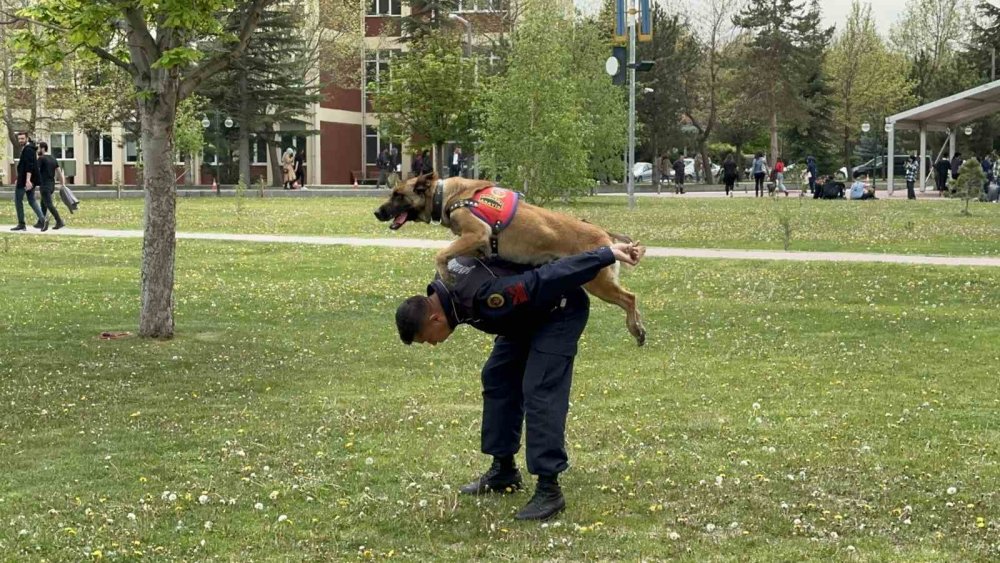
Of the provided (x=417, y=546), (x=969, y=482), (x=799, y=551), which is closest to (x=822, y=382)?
(x=969, y=482)

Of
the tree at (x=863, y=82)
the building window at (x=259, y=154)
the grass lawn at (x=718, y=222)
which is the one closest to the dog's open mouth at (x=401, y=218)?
the grass lawn at (x=718, y=222)

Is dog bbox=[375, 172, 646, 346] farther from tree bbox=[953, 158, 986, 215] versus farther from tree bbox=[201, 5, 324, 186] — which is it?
tree bbox=[201, 5, 324, 186]

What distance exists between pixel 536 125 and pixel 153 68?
19.7 m

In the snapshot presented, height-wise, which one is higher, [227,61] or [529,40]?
[529,40]

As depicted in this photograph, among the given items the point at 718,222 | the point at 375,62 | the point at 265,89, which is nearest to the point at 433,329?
the point at 718,222

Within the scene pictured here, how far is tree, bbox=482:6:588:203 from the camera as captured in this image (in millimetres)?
29547

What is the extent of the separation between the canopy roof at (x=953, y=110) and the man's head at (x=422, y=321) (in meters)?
40.4

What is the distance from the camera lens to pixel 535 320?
17.8 feet

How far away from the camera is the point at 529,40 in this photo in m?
30.7

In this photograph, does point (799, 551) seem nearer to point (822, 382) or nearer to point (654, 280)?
point (822, 382)

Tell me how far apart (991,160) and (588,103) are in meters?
16.6

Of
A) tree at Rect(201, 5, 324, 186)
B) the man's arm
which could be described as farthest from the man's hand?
tree at Rect(201, 5, 324, 186)

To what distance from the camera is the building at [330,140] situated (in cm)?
6131

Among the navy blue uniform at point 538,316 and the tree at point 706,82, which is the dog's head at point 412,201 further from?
the tree at point 706,82
